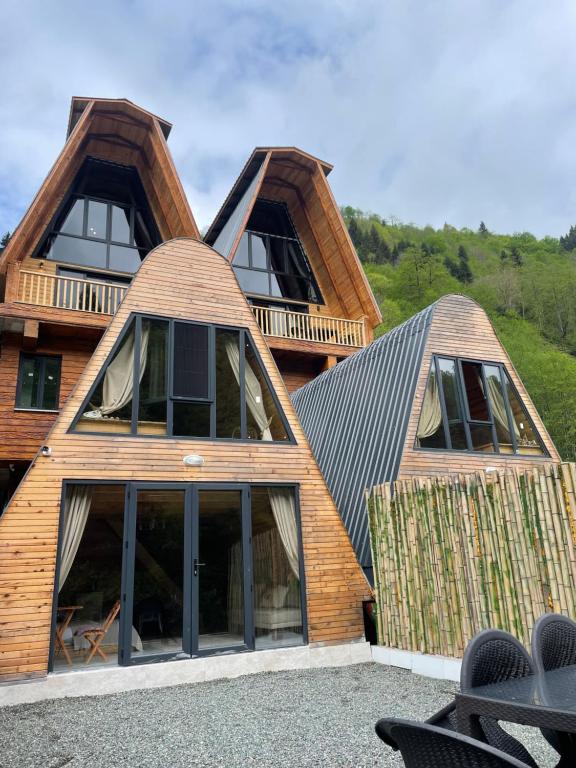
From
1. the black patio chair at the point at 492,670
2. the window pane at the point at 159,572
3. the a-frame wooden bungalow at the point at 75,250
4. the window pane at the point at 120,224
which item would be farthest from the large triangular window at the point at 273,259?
the black patio chair at the point at 492,670

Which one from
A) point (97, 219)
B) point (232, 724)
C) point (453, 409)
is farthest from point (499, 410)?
point (97, 219)

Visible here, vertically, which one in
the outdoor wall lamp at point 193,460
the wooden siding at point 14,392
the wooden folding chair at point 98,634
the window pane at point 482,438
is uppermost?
the wooden siding at point 14,392

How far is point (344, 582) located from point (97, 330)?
25.9ft

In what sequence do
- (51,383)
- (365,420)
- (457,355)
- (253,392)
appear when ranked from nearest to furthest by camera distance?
1. (253,392)
2. (457,355)
3. (365,420)
4. (51,383)

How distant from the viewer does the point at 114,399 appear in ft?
22.3

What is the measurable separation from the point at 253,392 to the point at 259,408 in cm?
25

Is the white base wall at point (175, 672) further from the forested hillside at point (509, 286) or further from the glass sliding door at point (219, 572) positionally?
the forested hillside at point (509, 286)

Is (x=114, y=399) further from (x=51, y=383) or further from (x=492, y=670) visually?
(x=51, y=383)

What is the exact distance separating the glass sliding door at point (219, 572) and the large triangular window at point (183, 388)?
3.32 feet

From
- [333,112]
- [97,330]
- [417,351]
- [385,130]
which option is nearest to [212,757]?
[417,351]

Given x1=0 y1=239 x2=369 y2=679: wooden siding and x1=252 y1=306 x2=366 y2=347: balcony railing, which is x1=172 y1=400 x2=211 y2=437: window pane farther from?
x1=252 y1=306 x2=366 y2=347: balcony railing

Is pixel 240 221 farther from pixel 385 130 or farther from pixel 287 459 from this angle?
pixel 385 130

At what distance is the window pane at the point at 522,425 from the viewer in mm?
9282

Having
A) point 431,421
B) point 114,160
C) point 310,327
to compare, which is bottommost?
point 431,421
